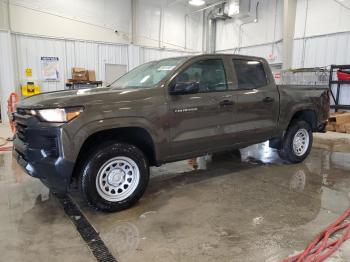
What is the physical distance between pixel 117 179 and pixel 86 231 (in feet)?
1.97

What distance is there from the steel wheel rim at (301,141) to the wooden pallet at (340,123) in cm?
414

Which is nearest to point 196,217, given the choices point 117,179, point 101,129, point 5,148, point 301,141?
point 117,179

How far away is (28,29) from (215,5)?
799 cm

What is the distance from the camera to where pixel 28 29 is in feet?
34.7

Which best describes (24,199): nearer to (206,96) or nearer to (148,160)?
(148,160)

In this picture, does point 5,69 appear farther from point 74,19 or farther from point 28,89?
point 74,19

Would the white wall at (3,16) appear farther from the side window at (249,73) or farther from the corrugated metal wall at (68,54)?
the side window at (249,73)

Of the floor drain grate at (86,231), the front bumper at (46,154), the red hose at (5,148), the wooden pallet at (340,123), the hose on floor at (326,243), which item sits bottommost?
the red hose at (5,148)

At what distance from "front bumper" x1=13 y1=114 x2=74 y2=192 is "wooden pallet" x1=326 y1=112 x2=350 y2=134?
26.8 feet

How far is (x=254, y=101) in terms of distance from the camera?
419cm

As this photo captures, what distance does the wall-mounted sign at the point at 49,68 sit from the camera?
1101 centimetres

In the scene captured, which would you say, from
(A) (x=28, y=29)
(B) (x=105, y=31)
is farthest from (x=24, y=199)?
(B) (x=105, y=31)

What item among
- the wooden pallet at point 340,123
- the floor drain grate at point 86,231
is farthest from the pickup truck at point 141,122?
the wooden pallet at point 340,123

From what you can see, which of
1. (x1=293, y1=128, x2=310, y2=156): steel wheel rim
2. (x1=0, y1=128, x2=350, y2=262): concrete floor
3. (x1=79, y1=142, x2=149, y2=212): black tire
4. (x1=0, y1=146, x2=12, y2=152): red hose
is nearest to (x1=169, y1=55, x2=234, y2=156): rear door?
(x1=79, y1=142, x2=149, y2=212): black tire
